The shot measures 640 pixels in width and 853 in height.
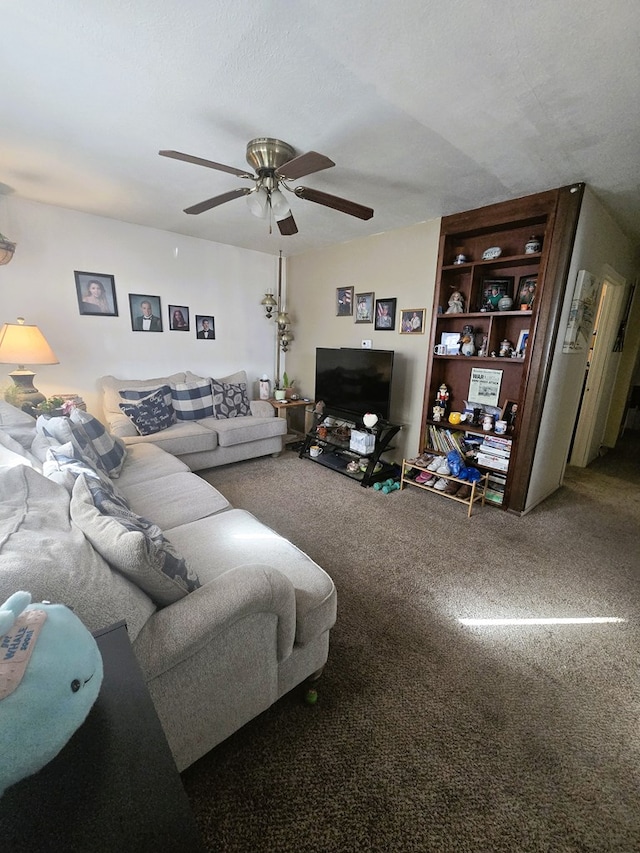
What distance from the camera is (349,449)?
3.50m

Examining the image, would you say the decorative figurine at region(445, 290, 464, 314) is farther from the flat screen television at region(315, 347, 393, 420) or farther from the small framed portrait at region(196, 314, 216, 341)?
the small framed portrait at region(196, 314, 216, 341)

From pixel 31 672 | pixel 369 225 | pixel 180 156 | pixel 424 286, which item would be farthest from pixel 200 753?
pixel 369 225

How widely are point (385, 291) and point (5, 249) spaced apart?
3.19 meters

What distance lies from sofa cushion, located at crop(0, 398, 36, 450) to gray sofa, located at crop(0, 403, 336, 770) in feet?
1.24

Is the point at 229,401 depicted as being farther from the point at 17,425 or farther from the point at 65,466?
the point at 65,466

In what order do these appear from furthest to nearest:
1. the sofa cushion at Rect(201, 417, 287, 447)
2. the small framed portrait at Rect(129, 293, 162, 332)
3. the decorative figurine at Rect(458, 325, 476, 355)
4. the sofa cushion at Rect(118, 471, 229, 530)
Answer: the small framed portrait at Rect(129, 293, 162, 332)
the sofa cushion at Rect(201, 417, 287, 447)
the decorative figurine at Rect(458, 325, 476, 355)
the sofa cushion at Rect(118, 471, 229, 530)

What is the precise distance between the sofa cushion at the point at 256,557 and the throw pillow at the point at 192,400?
211 centimetres

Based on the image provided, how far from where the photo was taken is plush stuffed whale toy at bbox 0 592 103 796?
47 cm

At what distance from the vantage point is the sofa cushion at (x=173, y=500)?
1825 mm

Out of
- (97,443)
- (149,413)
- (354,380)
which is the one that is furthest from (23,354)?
(354,380)

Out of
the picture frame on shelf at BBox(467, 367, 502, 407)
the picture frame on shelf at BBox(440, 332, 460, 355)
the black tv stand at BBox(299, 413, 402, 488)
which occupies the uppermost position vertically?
the picture frame on shelf at BBox(440, 332, 460, 355)

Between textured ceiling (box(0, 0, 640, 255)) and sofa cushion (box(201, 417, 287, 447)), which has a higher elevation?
textured ceiling (box(0, 0, 640, 255))

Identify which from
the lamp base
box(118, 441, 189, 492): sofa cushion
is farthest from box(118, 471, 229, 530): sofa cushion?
the lamp base

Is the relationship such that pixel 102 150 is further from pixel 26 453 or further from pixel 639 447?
pixel 639 447
